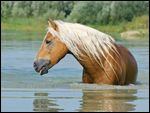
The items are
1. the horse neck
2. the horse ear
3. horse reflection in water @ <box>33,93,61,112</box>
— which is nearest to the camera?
horse reflection in water @ <box>33,93,61,112</box>

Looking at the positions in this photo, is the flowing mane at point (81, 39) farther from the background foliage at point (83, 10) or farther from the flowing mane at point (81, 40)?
the background foliage at point (83, 10)

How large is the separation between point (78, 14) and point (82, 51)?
3933 centimetres

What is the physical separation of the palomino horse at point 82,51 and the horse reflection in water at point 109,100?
43 cm

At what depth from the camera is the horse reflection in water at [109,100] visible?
28.2 feet

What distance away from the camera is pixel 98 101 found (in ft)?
31.0

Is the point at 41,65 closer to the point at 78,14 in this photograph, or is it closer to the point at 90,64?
the point at 90,64

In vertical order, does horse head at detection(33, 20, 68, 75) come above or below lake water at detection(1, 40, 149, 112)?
above

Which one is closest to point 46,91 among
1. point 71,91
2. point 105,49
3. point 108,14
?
point 71,91

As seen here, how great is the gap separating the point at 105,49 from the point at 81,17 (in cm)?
3985

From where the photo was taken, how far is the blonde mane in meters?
10.9

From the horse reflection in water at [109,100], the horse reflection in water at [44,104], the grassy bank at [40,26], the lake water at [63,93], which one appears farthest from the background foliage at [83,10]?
the horse reflection in water at [44,104]

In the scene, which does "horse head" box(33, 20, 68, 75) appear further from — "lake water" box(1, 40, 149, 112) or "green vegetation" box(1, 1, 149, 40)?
"green vegetation" box(1, 1, 149, 40)

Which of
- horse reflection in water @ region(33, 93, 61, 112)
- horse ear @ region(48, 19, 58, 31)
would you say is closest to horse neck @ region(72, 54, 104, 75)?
horse ear @ region(48, 19, 58, 31)

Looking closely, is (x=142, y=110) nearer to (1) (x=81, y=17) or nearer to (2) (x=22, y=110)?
(2) (x=22, y=110)
